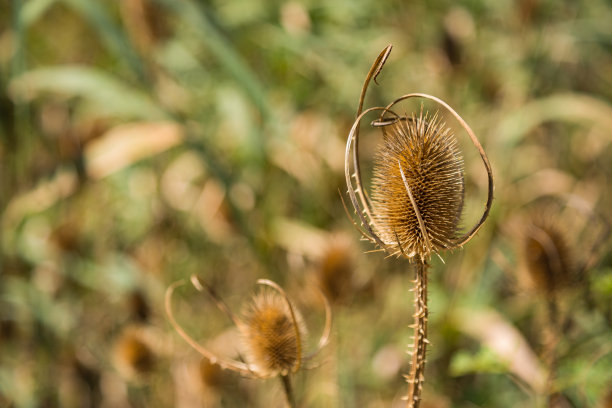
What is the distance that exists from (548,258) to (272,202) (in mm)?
1355

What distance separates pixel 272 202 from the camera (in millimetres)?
2510

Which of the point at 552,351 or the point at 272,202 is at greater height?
the point at 272,202

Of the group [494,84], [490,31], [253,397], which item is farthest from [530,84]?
[253,397]

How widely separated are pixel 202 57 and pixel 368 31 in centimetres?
101

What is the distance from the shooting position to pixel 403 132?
85 centimetres

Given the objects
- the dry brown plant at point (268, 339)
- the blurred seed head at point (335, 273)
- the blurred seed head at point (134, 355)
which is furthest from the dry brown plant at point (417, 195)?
the blurred seed head at point (134, 355)

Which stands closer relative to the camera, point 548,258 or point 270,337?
point 270,337

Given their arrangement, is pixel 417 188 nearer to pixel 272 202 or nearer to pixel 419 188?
pixel 419 188

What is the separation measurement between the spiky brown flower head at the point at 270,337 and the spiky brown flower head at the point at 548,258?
0.63 meters

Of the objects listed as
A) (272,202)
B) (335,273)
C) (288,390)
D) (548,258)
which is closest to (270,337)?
(288,390)

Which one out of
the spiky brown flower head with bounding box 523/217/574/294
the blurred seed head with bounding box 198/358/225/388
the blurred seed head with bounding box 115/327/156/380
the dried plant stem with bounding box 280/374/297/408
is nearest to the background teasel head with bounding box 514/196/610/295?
the spiky brown flower head with bounding box 523/217/574/294

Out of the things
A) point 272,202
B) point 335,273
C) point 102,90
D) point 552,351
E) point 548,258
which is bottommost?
point 552,351

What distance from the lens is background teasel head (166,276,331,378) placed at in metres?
0.97

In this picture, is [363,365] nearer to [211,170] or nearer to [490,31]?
[211,170]
